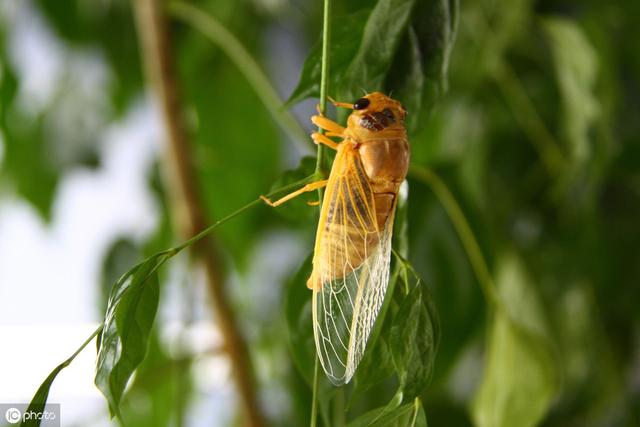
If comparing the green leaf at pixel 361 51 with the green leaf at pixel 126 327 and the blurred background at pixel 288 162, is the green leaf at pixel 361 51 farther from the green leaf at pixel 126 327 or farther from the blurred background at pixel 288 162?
the blurred background at pixel 288 162

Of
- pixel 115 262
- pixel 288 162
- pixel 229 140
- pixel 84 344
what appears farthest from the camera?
pixel 288 162

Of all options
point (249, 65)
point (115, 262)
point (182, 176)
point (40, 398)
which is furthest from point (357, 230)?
point (115, 262)

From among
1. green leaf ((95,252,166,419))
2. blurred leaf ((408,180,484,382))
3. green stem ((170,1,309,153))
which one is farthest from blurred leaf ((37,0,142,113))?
green leaf ((95,252,166,419))

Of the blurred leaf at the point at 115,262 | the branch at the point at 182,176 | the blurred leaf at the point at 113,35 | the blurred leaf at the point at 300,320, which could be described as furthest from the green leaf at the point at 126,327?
the blurred leaf at the point at 113,35

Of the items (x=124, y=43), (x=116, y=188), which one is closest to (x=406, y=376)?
(x=124, y=43)

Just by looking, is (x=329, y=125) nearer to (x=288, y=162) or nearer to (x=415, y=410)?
(x=415, y=410)
